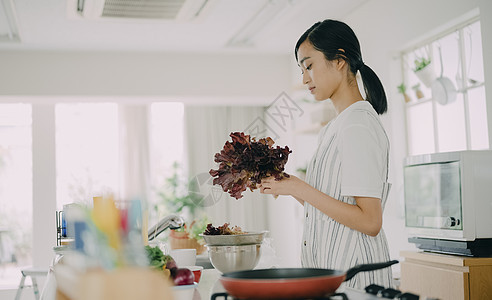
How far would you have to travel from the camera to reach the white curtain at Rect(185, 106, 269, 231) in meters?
7.34

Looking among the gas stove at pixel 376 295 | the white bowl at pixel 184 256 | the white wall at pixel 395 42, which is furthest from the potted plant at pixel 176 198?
the gas stove at pixel 376 295

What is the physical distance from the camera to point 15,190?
6660 millimetres

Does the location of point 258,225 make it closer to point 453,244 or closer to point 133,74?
point 133,74

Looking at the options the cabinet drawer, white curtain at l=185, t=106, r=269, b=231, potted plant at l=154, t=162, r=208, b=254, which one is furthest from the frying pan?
white curtain at l=185, t=106, r=269, b=231

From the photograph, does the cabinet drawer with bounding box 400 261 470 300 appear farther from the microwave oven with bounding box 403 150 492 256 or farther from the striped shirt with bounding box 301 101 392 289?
the striped shirt with bounding box 301 101 392 289

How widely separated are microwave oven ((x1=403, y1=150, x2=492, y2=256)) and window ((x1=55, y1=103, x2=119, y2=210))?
4661mm

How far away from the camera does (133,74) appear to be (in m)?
5.86

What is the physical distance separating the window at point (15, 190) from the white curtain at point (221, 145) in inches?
78.4

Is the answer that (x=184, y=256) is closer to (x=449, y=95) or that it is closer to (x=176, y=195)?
(x=449, y=95)

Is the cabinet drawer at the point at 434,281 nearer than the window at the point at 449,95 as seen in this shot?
Yes

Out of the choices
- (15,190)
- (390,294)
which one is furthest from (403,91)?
(15,190)

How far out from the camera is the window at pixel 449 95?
343 centimetres

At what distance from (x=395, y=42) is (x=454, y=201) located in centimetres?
174

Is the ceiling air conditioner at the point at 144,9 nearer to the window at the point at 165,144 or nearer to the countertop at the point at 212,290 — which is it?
the countertop at the point at 212,290
